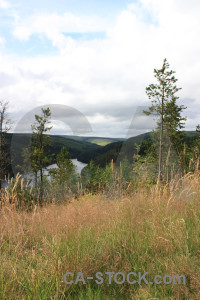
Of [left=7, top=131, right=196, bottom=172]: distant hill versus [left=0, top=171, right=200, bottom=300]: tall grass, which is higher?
[left=7, top=131, right=196, bottom=172]: distant hill

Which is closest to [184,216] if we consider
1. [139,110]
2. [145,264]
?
[145,264]

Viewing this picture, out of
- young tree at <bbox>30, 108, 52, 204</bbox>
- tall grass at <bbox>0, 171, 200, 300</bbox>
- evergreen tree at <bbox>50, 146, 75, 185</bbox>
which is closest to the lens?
tall grass at <bbox>0, 171, 200, 300</bbox>

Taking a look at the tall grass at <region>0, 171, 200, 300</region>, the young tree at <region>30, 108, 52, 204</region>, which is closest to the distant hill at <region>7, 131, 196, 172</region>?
the young tree at <region>30, 108, 52, 204</region>

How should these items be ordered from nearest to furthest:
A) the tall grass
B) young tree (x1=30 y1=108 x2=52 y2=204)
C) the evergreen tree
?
1. the tall grass
2. the evergreen tree
3. young tree (x1=30 y1=108 x2=52 y2=204)

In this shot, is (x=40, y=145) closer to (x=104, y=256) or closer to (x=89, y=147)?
(x=89, y=147)

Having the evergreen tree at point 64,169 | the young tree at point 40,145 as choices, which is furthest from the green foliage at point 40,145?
the evergreen tree at point 64,169

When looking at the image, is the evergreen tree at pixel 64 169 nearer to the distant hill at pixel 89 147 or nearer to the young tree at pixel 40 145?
the distant hill at pixel 89 147

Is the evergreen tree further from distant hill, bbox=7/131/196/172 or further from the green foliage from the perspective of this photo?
the green foliage

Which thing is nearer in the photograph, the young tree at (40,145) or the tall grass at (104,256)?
the tall grass at (104,256)

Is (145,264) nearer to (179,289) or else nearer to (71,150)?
(179,289)

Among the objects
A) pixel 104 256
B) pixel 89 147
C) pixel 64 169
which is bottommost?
pixel 64 169

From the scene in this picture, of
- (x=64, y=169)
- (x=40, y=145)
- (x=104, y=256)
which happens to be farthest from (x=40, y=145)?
(x=104, y=256)

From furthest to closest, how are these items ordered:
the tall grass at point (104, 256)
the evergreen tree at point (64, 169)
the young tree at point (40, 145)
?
the young tree at point (40, 145), the evergreen tree at point (64, 169), the tall grass at point (104, 256)

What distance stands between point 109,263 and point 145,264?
46 cm
